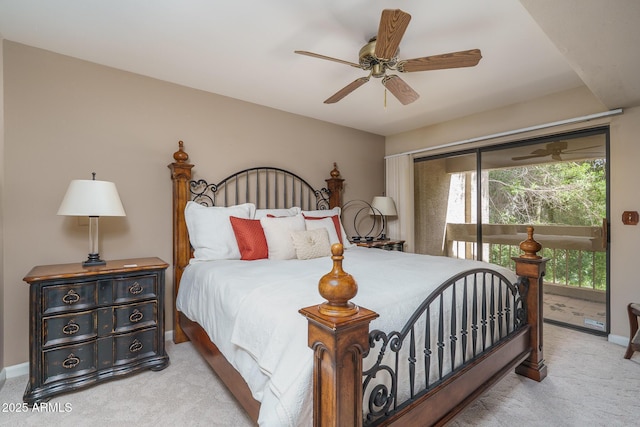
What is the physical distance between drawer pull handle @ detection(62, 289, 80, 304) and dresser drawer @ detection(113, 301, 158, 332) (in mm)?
241

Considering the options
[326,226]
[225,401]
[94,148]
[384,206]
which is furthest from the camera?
[384,206]

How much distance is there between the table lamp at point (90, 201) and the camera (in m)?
2.05

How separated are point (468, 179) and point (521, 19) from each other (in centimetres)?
234

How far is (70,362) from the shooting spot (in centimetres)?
195

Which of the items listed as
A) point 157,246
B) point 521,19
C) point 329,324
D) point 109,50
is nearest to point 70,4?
point 109,50

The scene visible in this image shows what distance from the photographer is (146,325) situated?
2.21 meters

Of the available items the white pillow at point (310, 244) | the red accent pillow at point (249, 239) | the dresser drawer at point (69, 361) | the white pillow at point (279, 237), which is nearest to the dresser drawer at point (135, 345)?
the dresser drawer at point (69, 361)

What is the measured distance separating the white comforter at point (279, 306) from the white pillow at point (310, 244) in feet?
1.00

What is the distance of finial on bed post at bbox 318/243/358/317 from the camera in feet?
3.13

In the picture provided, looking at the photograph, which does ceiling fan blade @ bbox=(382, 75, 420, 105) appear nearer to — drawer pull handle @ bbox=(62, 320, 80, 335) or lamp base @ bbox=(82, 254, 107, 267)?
lamp base @ bbox=(82, 254, 107, 267)

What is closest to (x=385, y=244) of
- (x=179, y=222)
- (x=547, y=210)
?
(x=547, y=210)

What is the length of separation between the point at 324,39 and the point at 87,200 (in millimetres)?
2007

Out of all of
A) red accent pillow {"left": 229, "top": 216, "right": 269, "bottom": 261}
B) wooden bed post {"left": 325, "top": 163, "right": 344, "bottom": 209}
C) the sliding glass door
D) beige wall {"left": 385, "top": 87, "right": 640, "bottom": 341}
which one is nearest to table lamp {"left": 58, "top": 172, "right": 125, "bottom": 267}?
red accent pillow {"left": 229, "top": 216, "right": 269, "bottom": 261}

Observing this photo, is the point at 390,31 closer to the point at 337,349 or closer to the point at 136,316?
the point at 337,349
